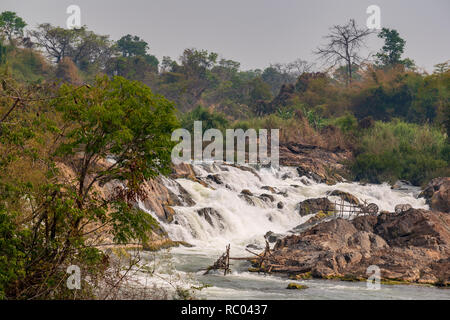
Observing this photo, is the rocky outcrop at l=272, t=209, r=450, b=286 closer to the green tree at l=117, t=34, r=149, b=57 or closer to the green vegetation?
the green vegetation

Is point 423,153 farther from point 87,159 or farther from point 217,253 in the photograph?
point 87,159

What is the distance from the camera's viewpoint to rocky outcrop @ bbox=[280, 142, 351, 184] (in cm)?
3675

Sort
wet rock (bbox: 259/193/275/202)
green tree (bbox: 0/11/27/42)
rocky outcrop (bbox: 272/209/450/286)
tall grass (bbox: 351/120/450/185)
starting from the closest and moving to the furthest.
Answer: rocky outcrop (bbox: 272/209/450/286) → wet rock (bbox: 259/193/275/202) → tall grass (bbox: 351/120/450/185) → green tree (bbox: 0/11/27/42)

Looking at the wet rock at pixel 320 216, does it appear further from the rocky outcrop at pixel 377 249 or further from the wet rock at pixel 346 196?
the rocky outcrop at pixel 377 249

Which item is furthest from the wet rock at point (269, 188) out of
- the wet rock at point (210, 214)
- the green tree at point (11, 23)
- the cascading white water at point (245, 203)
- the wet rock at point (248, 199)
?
A: the green tree at point (11, 23)

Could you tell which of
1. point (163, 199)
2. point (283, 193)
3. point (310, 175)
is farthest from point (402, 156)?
point (163, 199)

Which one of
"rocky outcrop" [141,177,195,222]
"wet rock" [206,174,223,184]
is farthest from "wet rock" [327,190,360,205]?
"rocky outcrop" [141,177,195,222]

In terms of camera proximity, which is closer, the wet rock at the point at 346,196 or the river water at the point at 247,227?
the river water at the point at 247,227

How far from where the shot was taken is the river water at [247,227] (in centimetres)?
1491

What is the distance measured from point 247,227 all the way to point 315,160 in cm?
1527

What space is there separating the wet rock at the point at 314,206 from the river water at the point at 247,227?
364 millimetres

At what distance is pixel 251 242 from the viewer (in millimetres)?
22234

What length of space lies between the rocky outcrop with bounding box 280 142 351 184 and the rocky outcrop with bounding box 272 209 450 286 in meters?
14.6
